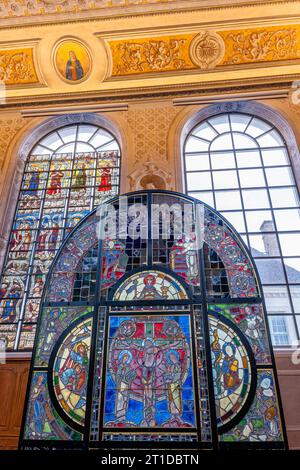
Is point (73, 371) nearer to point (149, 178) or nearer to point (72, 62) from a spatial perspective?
point (149, 178)

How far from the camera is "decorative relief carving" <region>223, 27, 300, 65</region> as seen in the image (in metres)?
8.02

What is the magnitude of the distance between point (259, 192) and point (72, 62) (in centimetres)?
523

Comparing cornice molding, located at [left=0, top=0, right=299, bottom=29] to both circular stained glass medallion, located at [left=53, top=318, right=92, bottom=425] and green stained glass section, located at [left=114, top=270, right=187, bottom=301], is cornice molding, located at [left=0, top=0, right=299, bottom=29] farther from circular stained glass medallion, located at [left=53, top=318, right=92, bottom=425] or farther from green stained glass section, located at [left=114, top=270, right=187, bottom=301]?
circular stained glass medallion, located at [left=53, top=318, right=92, bottom=425]

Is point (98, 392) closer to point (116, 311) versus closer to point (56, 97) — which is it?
point (116, 311)

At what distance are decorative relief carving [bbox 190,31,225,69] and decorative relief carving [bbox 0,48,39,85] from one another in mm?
3716

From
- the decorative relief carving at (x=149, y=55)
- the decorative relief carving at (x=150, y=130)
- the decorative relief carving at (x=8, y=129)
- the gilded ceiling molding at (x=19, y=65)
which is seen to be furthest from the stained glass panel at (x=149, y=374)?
the gilded ceiling molding at (x=19, y=65)

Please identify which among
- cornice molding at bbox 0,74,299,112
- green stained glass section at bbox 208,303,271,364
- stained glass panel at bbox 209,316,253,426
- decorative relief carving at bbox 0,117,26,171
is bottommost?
stained glass panel at bbox 209,316,253,426

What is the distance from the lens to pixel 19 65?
8.62 m

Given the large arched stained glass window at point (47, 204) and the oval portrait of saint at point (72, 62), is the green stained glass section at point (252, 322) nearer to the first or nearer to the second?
the large arched stained glass window at point (47, 204)

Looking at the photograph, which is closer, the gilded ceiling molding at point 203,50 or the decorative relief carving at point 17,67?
the gilded ceiling molding at point 203,50

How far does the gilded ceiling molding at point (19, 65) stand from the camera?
8500 millimetres

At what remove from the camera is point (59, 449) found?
3543 mm

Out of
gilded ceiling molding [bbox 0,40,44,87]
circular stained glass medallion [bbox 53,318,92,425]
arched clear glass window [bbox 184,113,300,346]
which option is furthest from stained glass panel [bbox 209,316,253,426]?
gilded ceiling molding [bbox 0,40,44,87]

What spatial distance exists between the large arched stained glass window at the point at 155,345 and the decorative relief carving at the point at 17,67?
560 cm
